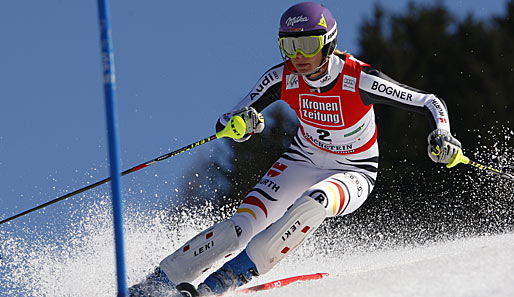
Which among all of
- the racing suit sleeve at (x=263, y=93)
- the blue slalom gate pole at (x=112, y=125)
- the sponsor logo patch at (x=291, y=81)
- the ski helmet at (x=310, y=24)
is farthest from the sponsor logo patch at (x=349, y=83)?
the blue slalom gate pole at (x=112, y=125)

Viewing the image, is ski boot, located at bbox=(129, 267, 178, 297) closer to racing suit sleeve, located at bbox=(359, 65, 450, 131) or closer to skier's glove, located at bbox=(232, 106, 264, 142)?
skier's glove, located at bbox=(232, 106, 264, 142)

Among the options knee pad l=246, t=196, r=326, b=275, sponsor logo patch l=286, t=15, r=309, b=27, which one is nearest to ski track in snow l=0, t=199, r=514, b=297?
knee pad l=246, t=196, r=326, b=275

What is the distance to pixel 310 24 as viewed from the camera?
4.27m

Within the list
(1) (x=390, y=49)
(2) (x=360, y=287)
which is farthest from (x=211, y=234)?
(1) (x=390, y=49)

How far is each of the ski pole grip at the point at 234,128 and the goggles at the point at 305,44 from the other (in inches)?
23.5

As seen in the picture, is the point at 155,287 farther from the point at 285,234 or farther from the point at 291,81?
the point at 291,81

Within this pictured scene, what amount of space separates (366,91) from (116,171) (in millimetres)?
2181

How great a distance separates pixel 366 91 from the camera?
4.36m

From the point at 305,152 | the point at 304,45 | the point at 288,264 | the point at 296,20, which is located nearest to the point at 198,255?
the point at 305,152

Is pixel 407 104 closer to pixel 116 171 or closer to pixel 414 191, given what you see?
pixel 116 171

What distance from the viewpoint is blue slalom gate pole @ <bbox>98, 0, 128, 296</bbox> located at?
2572 millimetres

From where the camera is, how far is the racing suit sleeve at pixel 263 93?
4.70 m

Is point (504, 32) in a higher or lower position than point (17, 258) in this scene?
higher

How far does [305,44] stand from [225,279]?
154 centimetres
